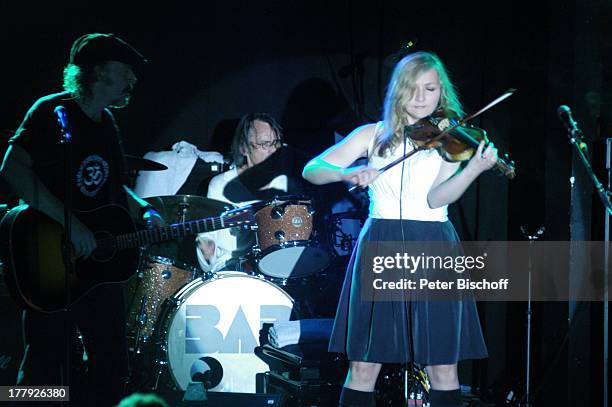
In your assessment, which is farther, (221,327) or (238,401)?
(221,327)

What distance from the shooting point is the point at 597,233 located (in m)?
4.16

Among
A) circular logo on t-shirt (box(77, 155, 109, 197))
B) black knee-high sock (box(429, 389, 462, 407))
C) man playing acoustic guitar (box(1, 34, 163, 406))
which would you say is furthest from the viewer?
circular logo on t-shirt (box(77, 155, 109, 197))

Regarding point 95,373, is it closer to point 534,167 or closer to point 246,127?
point 246,127

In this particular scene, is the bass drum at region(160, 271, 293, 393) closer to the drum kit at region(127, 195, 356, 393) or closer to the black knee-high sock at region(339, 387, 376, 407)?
the drum kit at region(127, 195, 356, 393)

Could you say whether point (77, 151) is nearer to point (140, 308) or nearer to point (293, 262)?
point (140, 308)

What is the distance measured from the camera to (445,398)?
2939mm

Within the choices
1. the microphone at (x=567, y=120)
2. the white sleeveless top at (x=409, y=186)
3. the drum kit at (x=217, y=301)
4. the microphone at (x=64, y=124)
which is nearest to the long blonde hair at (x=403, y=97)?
→ the white sleeveless top at (x=409, y=186)

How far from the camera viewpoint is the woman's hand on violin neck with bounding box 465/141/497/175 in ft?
9.25

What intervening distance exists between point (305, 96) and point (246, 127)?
56 centimetres

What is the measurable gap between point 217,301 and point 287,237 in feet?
2.26

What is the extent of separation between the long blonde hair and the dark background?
5.45 feet

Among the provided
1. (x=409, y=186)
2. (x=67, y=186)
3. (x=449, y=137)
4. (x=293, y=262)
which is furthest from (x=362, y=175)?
(x=293, y=262)

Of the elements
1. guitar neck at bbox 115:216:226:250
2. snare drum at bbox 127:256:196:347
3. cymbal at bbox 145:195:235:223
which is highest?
cymbal at bbox 145:195:235:223

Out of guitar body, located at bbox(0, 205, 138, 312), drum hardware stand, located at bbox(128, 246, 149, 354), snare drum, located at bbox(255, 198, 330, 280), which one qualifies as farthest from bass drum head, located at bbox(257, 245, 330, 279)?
guitar body, located at bbox(0, 205, 138, 312)
